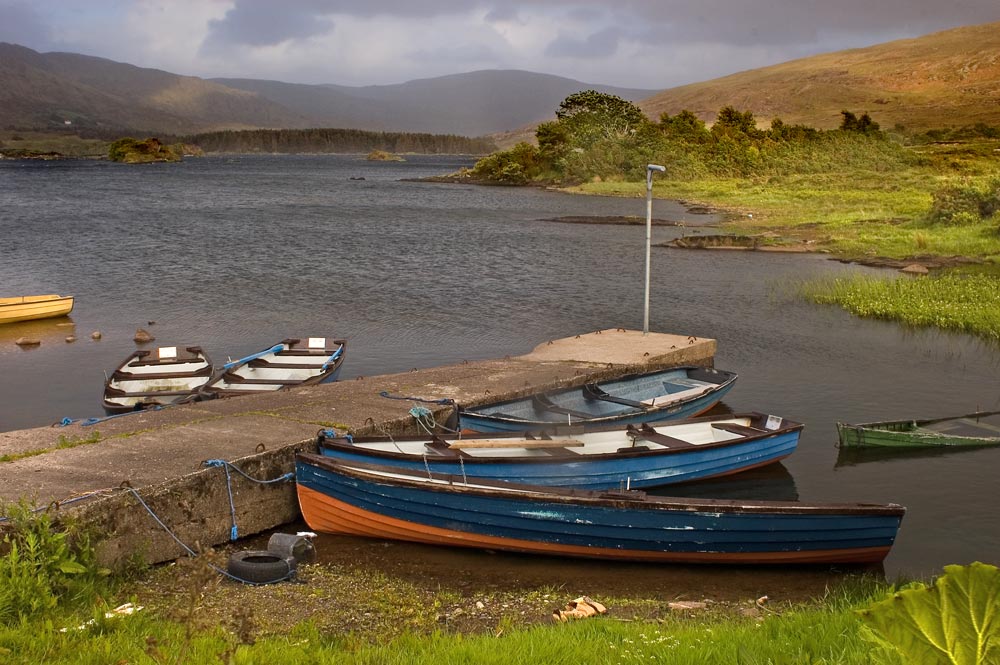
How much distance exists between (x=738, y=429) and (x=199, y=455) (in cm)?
877

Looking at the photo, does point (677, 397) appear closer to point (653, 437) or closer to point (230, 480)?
point (653, 437)

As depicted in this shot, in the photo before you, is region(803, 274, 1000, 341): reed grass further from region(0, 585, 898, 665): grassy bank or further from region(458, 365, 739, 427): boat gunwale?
region(0, 585, 898, 665): grassy bank

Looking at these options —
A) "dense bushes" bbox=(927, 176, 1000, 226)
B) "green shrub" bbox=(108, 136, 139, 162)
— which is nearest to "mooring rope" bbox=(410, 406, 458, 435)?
"dense bushes" bbox=(927, 176, 1000, 226)

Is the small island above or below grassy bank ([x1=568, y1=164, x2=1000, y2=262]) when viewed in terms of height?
above

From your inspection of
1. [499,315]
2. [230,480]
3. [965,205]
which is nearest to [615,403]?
[230,480]

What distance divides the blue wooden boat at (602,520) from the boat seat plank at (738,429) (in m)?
3.41

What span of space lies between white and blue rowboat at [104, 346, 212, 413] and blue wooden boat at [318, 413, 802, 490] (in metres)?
5.98

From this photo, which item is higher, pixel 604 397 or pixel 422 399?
pixel 422 399

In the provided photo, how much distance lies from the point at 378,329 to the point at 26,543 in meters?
20.2

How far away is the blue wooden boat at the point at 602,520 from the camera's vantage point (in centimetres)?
1179

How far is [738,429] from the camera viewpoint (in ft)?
51.7

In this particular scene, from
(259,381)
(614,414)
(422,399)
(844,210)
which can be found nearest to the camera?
(422,399)

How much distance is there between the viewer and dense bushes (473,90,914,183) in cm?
10006

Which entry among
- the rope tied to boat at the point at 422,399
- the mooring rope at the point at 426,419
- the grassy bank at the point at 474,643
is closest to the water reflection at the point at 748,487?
the mooring rope at the point at 426,419
